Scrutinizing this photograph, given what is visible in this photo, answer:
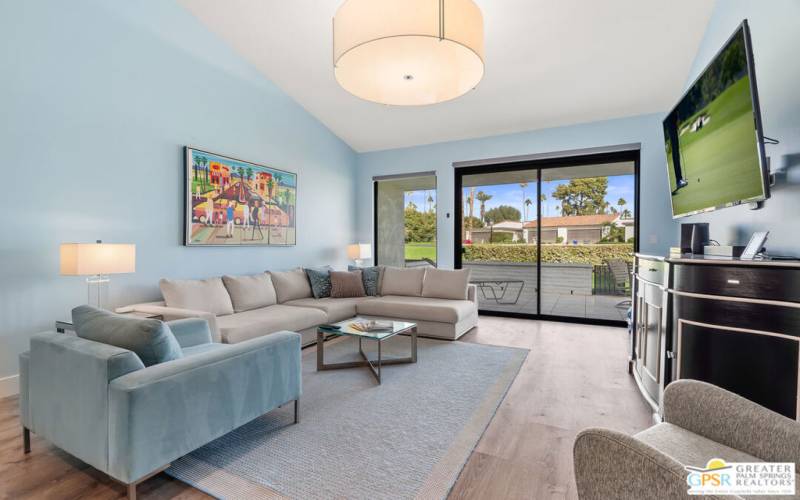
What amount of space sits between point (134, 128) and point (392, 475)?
3.54 meters

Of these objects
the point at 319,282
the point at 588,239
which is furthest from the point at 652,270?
the point at 319,282

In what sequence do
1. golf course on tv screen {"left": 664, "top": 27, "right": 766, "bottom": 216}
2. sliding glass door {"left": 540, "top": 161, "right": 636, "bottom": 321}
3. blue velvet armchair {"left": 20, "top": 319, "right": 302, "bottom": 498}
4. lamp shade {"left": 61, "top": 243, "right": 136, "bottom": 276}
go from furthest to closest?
sliding glass door {"left": 540, "top": 161, "right": 636, "bottom": 321} < lamp shade {"left": 61, "top": 243, "right": 136, "bottom": 276} < golf course on tv screen {"left": 664, "top": 27, "right": 766, "bottom": 216} < blue velvet armchair {"left": 20, "top": 319, "right": 302, "bottom": 498}

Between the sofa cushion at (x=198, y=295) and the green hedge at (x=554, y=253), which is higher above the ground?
the green hedge at (x=554, y=253)

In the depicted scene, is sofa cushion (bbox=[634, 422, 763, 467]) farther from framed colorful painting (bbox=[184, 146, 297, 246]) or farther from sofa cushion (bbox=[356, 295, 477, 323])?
framed colorful painting (bbox=[184, 146, 297, 246])

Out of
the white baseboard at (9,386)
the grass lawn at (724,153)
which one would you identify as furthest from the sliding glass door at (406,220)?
the white baseboard at (9,386)

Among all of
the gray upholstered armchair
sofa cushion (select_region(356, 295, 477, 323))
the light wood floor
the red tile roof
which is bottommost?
the light wood floor

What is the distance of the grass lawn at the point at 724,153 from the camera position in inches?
78.4

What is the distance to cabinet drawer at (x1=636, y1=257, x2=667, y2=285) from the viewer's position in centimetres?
228

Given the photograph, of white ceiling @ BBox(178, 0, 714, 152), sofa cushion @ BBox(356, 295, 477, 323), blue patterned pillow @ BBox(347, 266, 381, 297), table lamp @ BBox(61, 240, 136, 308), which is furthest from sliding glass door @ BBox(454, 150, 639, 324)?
table lamp @ BBox(61, 240, 136, 308)

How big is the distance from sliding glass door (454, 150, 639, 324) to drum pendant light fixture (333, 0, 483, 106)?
331cm

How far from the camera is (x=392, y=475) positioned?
176 cm

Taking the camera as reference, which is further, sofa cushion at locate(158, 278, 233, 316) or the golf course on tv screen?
sofa cushion at locate(158, 278, 233, 316)

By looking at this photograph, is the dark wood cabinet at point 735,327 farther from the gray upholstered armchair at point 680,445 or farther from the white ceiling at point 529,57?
the white ceiling at point 529,57

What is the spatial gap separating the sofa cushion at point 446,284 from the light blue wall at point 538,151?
3.25 ft
